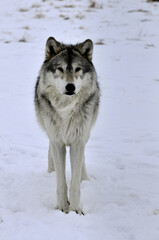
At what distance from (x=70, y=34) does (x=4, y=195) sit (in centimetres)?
922

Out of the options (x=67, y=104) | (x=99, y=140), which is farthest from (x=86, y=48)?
(x=99, y=140)

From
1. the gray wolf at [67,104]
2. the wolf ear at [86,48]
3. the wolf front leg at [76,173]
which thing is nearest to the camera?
the gray wolf at [67,104]

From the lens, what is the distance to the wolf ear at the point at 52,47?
13.0 ft

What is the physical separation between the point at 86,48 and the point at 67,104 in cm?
75

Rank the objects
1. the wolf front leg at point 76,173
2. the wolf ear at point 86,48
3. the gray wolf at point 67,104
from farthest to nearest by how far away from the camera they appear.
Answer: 1. the wolf ear at point 86,48
2. the wolf front leg at point 76,173
3. the gray wolf at point 67,104

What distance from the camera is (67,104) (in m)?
3.79

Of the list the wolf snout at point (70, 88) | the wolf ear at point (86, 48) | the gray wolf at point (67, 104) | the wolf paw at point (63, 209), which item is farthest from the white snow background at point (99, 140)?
the wolf ear at point (86, 48)

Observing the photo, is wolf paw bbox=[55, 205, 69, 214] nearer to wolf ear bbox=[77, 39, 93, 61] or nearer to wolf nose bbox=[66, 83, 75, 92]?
wolf nose bbox=[66, 83, 75, 92]

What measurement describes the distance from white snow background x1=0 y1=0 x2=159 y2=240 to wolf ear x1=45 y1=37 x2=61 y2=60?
1.71 m

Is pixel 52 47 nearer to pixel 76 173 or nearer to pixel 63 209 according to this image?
pixel 76 173

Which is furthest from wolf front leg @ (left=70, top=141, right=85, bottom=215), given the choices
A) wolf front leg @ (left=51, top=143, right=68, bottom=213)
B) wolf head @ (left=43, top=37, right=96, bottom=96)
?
wolf head @ (left=43, top=37, right=96, bottom=96)

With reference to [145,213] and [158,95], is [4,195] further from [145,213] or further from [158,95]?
[158,95]

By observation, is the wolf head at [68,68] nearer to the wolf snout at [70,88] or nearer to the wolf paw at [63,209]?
the wolf snout at [70,88]

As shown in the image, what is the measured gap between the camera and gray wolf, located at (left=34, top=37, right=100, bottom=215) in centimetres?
372
